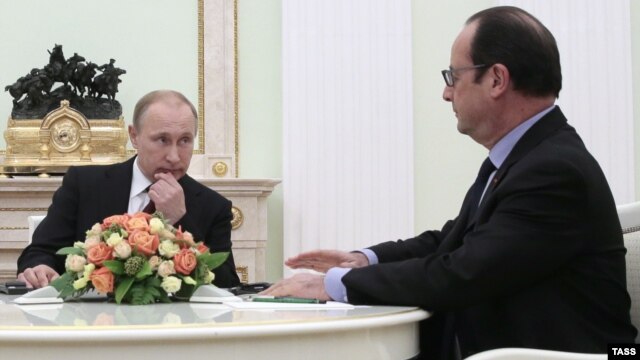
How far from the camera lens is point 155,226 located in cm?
248

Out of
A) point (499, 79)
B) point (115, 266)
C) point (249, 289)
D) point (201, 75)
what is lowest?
point (249, 289)

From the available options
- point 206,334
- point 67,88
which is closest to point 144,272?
point 206,334

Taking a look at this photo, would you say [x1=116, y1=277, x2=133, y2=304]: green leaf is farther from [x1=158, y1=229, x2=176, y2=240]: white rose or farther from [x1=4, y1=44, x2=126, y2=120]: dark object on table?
[x1=4, y1=44, x2=126, y2=120]: dark object on table

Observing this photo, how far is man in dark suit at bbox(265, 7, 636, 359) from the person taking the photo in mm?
2324

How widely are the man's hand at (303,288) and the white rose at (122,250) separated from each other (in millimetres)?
379

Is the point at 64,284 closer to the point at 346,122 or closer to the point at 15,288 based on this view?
the point at 15,288

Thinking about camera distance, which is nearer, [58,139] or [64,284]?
[64,284]

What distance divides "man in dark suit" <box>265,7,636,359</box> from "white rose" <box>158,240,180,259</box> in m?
0.27

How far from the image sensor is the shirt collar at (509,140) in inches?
105

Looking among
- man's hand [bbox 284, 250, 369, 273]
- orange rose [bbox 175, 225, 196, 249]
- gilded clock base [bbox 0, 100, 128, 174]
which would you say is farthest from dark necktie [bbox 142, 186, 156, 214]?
gilded clock base [bbox 0, 100, 128, 174]

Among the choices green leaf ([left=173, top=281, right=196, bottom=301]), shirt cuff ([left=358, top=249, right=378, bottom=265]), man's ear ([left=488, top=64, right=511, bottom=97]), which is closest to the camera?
green leaf ([left=173, top=281, right=196, bottom=301])

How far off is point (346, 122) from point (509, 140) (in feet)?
14.6

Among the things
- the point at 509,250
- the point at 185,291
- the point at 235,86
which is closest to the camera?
the point at 509,250

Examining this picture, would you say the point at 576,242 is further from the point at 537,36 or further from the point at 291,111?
the point at 291,111
